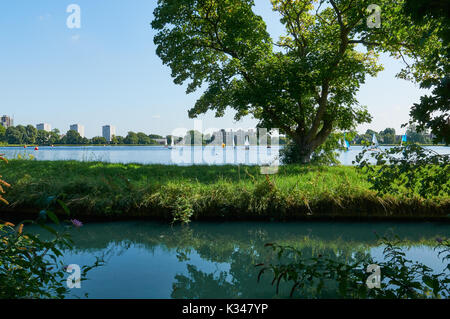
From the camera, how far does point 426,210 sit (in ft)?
19.8

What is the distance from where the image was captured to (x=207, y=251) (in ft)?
14.7

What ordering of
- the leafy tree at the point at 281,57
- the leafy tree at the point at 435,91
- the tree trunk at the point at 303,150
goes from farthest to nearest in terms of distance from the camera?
the tree trunk at the point at 303,150 < the leafy tree at the point at 281,57 < the leafy tree at the point at 435,91

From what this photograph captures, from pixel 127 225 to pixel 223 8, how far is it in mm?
8585

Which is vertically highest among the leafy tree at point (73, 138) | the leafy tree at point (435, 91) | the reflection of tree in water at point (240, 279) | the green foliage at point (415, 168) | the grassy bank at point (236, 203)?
the leafy tree at point (73, 138)

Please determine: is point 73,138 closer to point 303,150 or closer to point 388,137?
point 303,150

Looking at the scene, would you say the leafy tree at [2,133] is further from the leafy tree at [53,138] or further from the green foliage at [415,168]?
the green foliage at [415,168]

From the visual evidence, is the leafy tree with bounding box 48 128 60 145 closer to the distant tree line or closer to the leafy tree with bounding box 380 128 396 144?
the distant tree line

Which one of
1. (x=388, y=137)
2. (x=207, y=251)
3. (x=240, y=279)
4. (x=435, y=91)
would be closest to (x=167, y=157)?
(x=388, y=137)

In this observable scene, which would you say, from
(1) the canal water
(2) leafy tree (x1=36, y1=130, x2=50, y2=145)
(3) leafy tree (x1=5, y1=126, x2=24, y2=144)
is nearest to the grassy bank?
(1) the canal water

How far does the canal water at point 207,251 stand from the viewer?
3180 millimetres

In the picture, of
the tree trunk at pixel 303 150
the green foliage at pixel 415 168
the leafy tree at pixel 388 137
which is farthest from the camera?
the tree trunk at pixel 303 150

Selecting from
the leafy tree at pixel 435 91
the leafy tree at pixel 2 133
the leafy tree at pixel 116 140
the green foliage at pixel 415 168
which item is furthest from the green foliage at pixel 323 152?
the leafy tree at pixel 2 133
